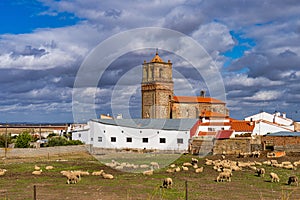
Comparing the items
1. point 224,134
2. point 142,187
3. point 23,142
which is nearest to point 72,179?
point 142,187

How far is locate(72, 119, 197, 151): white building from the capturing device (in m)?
68.8

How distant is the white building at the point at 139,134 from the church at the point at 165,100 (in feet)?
83.4

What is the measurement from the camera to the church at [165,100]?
105375 millimetres

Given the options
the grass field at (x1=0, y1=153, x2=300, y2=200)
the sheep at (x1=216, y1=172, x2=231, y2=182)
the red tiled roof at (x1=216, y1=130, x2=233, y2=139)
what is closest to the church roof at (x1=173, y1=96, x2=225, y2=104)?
the red tiled roof at (x1=216, y1=130, x2=233, y2=139)

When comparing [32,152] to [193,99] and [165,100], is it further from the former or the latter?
[193,99]

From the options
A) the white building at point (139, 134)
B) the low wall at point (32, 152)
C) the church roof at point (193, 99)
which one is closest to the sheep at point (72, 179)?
the low wall at point (32, 152)

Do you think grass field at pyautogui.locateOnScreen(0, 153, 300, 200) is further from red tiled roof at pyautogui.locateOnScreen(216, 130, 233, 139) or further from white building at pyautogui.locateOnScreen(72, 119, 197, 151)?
white building at pyautogui.locateOnScreen(72, 119, 197, 151)

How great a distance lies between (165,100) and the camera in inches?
4195

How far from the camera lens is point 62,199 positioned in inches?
878

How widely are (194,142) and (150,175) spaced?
3263 centimetres

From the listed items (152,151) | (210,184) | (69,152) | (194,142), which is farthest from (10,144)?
(210,184)

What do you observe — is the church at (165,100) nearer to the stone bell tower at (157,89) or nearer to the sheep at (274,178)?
the stone bell tower at (157,89)

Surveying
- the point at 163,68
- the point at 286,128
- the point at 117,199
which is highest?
the point at 163,68

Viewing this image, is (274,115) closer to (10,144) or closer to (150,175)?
(10,144)
